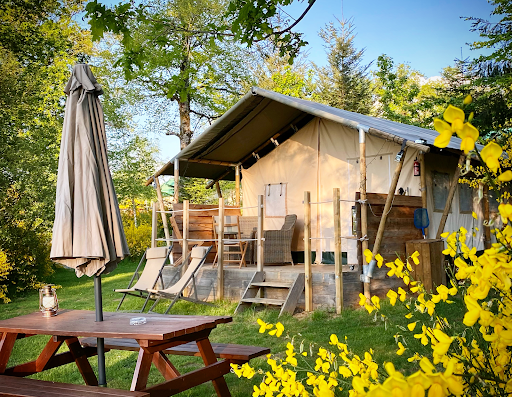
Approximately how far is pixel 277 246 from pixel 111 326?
20.7 feet

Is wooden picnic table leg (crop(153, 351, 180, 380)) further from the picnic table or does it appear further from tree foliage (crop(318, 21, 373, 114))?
tree foliage (crop(318, 21, 373, 114))

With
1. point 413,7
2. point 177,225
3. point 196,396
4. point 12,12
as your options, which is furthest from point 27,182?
point 413,7

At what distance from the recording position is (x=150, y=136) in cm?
2245

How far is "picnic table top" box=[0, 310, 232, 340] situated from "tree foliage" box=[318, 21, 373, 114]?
2245cm

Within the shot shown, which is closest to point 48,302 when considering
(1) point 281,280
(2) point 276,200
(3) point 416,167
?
(1) point 281,280

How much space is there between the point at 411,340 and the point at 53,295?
3.35 m

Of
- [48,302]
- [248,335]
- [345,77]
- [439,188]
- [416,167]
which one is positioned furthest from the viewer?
[345,77]

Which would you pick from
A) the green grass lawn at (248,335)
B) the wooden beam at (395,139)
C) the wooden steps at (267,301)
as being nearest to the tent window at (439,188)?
the wooden beam at (395,139)

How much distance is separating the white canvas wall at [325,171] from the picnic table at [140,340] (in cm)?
632

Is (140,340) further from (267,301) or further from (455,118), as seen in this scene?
(267,301)

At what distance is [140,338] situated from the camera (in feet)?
10.5

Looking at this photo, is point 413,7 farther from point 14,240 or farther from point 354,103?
point 14,240

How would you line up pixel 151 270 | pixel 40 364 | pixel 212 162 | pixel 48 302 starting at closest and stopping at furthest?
pixel 40 364
pixel 48 302
pixel 151 270
pixel 212 162

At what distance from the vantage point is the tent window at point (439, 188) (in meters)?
9.77
